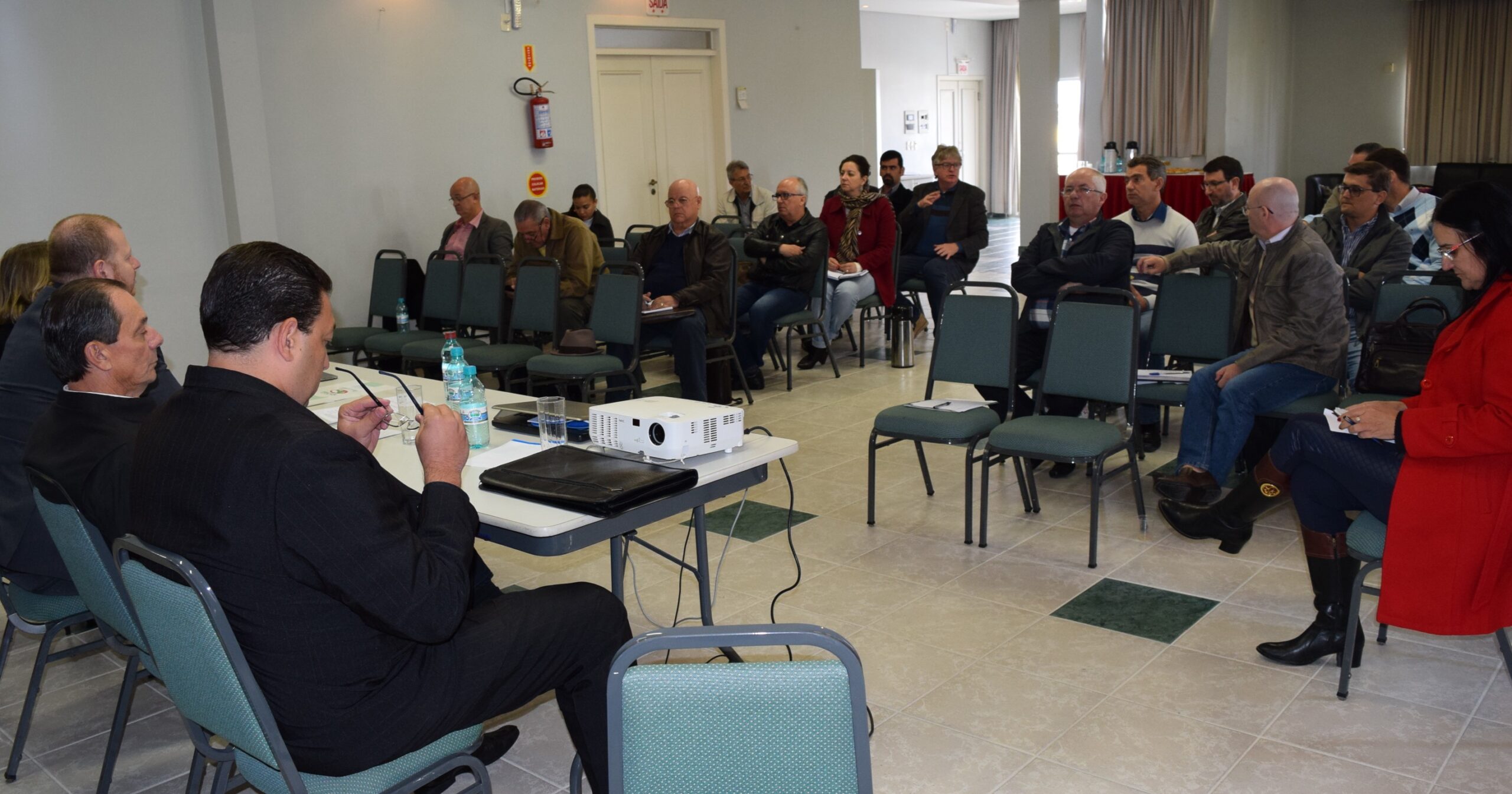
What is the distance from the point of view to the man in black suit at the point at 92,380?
233cm

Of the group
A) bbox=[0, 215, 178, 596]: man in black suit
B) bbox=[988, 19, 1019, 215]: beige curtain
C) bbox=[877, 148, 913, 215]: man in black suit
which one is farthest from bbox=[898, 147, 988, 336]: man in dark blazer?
bbox=[988, 19, 1019, 215]: beige curtain

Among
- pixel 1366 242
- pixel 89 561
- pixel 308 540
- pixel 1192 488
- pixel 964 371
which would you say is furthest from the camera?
pixel 1366 242

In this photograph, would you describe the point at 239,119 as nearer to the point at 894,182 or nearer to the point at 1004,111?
the point at 894,182

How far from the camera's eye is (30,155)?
6.25 m

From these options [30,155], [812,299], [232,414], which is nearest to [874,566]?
[232,414]

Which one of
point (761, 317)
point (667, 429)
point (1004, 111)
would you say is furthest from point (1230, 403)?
point (1004, 111)

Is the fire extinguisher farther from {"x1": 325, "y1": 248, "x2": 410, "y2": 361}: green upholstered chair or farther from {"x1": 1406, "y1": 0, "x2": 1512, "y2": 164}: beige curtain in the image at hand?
{"x1": 1406, "y1": 0, "x2": 1512, "y2": 164}: beige curtain

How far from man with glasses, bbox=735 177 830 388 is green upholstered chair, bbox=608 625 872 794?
533cm

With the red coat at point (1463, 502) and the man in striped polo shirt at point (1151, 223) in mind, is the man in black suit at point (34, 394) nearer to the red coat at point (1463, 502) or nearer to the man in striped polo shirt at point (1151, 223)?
the red coat at point (1463, 502)

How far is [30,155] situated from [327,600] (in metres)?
5.90

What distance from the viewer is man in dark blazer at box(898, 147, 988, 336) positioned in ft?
24.5

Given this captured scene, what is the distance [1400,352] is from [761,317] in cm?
363

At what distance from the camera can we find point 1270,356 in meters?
4.02

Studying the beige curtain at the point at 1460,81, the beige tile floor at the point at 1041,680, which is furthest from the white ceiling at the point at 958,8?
the beige tile floor at the point at 1041,680
